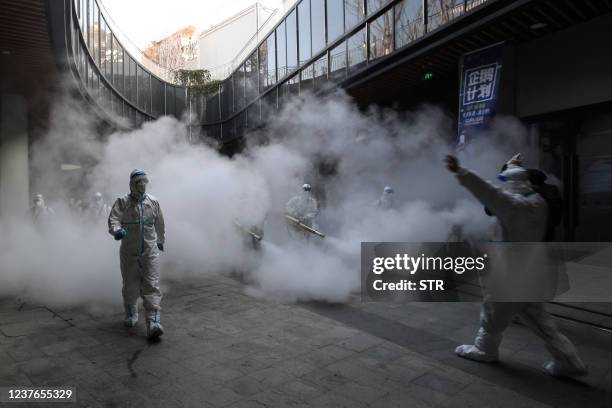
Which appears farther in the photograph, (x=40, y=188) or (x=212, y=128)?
(x=212, y=128)

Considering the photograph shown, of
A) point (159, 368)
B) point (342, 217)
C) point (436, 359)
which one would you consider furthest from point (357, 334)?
point (342, 217)

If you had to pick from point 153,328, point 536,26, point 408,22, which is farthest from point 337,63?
point 153,328

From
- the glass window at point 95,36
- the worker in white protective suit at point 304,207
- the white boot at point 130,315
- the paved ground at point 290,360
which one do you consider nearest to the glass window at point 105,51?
the glass window at point 95,36

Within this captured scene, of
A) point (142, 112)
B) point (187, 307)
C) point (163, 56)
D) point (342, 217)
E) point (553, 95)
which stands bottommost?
point (187, 307)

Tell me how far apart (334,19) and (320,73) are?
4.44 ft

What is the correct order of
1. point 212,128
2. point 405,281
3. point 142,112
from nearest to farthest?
point 405,281
point 142,112
point 212,128

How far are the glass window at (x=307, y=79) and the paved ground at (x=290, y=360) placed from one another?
324 inches

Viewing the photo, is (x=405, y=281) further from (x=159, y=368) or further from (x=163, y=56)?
(x=163, y=56)

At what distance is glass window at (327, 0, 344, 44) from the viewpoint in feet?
33.6

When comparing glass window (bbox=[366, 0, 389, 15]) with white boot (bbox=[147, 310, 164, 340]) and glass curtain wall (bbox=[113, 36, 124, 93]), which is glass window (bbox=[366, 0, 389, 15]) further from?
glass curtain wall (bbox=[113, 36, 124, 93])

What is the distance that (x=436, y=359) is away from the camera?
3416 mm

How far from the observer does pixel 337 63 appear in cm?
1028

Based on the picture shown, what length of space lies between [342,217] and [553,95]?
16.4 feet

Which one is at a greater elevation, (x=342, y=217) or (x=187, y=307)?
(x=342, y=217)
